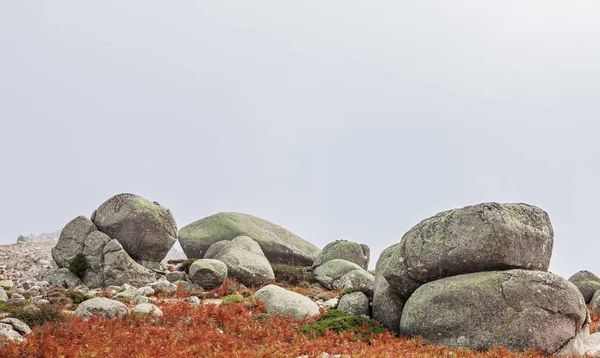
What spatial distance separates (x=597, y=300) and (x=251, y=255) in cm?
2205

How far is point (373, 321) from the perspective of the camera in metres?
19.0

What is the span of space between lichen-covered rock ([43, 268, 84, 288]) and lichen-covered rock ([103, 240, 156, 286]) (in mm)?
1845

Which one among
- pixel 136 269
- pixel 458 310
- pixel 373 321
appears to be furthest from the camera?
pixel 136 269

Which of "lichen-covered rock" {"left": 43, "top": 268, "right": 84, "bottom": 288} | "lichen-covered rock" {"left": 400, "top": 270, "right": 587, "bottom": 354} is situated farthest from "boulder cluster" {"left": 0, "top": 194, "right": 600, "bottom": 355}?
"lichen-covered rock" {"left": 43, "top": 268, "right": 84, "bottom": 288}

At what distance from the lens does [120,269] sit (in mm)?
28516

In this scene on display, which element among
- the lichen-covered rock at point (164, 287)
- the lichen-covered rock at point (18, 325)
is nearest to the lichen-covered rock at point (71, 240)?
the lichen-covered rock at point (164, 287)

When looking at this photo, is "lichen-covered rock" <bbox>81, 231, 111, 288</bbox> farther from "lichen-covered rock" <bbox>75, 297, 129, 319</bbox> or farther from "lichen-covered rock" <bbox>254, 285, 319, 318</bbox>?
"lichen-covered rock" <bbox>254, 285, 319, 318</bbox>

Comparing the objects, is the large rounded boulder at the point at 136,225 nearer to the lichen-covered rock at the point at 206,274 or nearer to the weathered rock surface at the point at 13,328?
the lichen-covered rock at the point at 206,274

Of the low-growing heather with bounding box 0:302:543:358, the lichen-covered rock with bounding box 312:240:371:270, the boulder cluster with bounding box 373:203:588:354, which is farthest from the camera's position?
the lichen-covered rock with bounding box 312:240:371:270

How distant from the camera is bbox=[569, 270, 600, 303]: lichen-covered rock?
34.5m

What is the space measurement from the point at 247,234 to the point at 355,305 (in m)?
23.1

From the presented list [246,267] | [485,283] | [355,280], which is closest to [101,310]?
[485,283]

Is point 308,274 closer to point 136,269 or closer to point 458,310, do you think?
point 136,269

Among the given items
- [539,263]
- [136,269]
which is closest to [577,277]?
[539,263]
